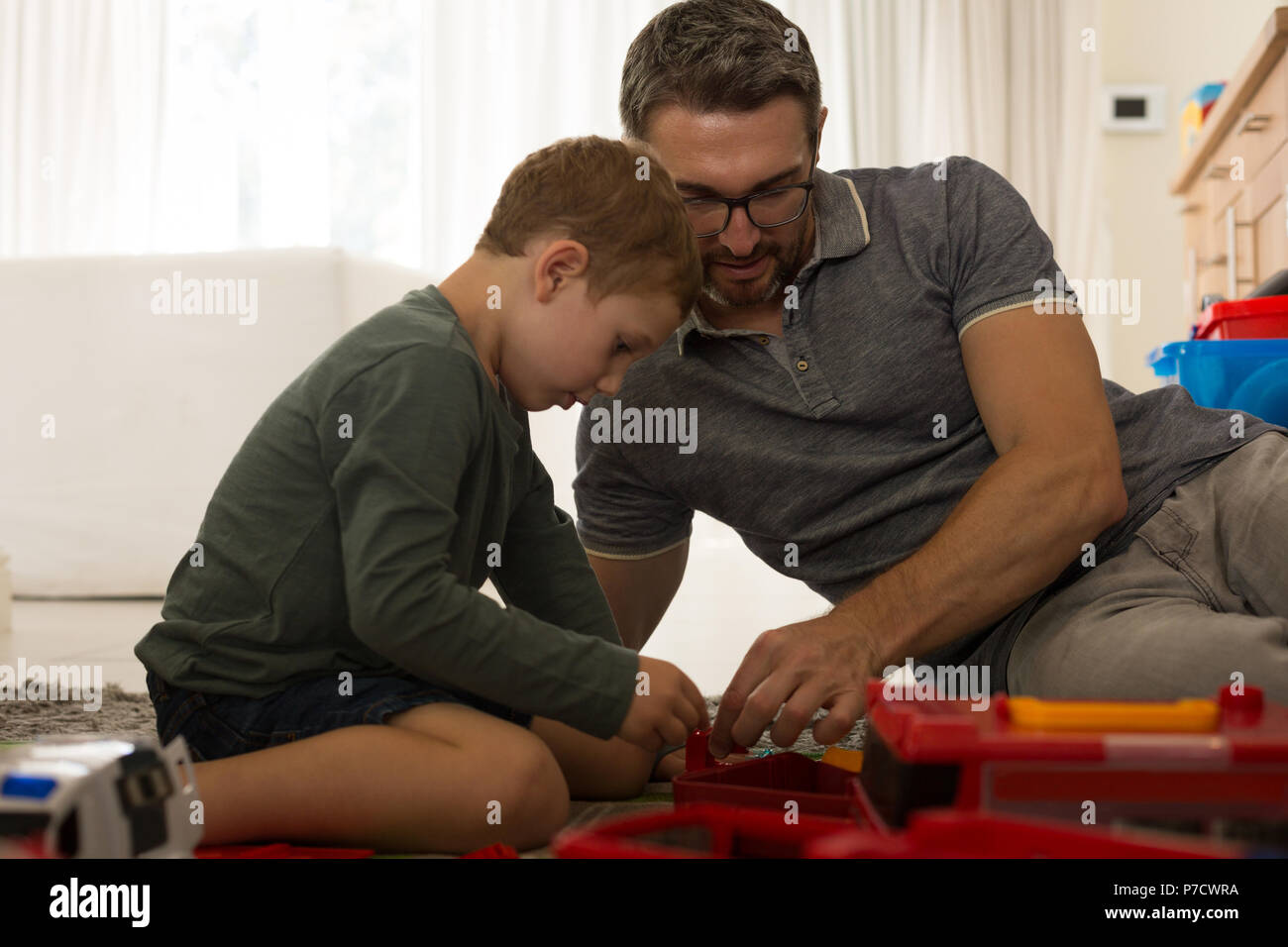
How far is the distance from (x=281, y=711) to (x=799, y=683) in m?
0.35

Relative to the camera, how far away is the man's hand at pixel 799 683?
0.80m

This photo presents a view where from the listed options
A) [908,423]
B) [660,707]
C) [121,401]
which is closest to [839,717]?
[660,707]

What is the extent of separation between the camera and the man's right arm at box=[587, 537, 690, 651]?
1.19 m

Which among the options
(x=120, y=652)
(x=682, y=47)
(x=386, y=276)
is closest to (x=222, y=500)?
(x=682, y=47)

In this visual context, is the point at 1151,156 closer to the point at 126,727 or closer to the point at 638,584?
the point at 638,584

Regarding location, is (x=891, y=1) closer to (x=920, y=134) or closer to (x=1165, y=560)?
(x=920, y=134)

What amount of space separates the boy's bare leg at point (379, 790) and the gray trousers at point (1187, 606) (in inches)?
15.8

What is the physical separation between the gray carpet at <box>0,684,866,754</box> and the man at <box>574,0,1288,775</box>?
154 mm

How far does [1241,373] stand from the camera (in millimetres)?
1396

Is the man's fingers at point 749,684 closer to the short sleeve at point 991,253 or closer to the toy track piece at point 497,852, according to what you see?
the toy track piece at point 497,852

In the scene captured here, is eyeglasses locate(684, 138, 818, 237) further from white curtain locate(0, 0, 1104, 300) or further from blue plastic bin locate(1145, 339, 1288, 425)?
white curtain locate(0, 0, 1104, 300)

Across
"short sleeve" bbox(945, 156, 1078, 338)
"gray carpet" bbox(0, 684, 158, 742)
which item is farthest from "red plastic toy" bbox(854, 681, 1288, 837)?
"gray carpet" bbox(0, 684, 158, 742)

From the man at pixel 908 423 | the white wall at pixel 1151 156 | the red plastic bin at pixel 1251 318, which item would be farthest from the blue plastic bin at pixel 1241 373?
the white wall at pixel 1151 156

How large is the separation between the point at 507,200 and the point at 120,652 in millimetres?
1165
